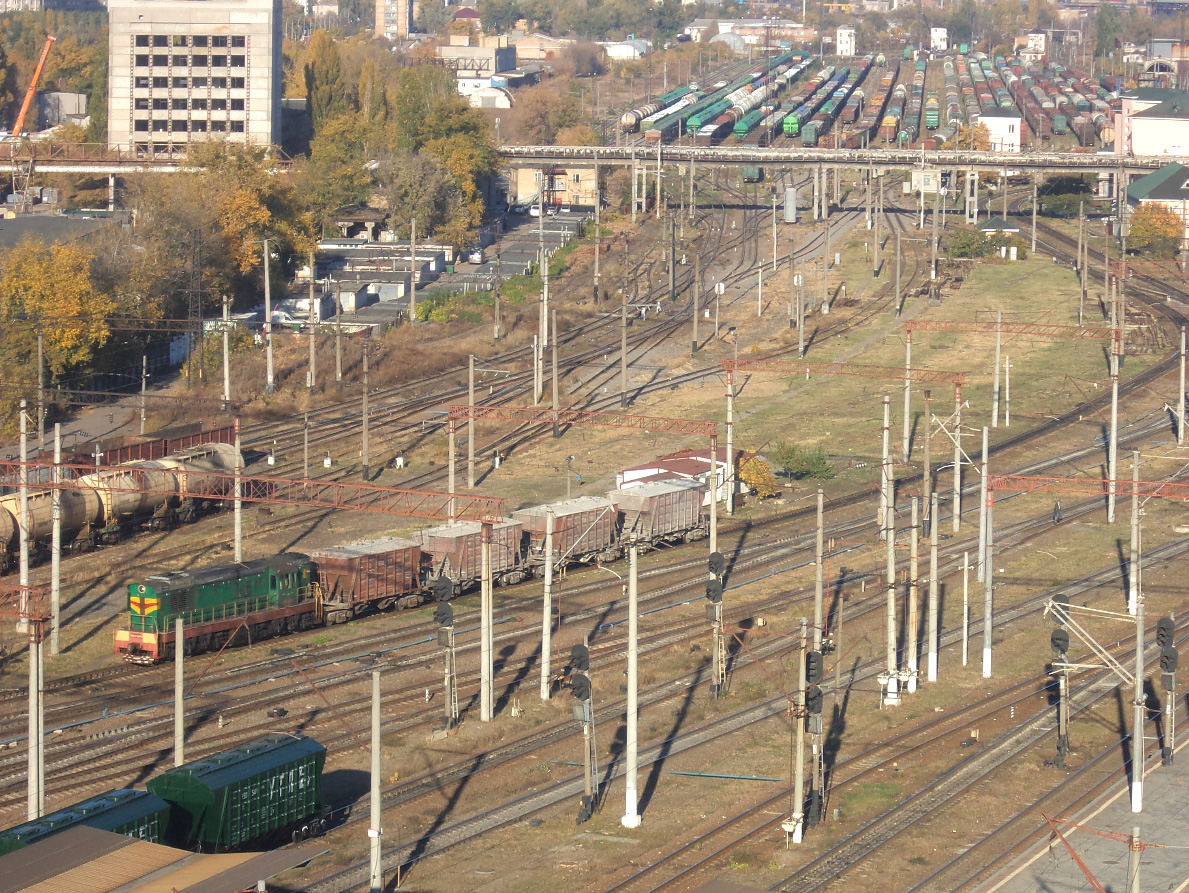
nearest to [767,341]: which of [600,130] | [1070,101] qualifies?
[600,130]

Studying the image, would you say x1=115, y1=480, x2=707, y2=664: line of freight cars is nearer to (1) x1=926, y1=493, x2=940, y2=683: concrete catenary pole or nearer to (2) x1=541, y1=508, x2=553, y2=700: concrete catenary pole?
(2) x1=541, y1=508, x2=553, y2=700: concrete catenary pole

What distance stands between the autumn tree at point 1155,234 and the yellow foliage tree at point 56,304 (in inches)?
2525

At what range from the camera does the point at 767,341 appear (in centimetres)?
8388

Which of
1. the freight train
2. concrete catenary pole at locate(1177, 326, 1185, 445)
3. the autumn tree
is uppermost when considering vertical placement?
the autumn tree

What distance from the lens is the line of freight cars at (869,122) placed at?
144962mm

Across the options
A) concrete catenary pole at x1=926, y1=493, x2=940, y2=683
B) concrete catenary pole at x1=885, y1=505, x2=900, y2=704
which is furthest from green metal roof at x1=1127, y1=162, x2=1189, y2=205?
concrete catenary pole at x1=885, y1=505, x2=900, y2=704

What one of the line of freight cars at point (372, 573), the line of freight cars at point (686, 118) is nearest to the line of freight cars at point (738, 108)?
the line of freight cars at point (686, 118)

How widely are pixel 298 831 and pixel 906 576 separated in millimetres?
21121

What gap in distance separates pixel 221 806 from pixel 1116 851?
16036 mm

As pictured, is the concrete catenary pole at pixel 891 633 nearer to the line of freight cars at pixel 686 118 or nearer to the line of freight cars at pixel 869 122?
the line of freight cars at pixel 869 122

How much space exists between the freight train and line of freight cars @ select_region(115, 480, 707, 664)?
A: 4957 mm

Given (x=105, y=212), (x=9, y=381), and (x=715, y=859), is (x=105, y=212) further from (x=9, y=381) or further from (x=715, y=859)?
(x=715, y=859)

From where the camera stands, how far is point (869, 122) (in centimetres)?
15688

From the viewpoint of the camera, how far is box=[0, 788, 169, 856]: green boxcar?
25375 mm
